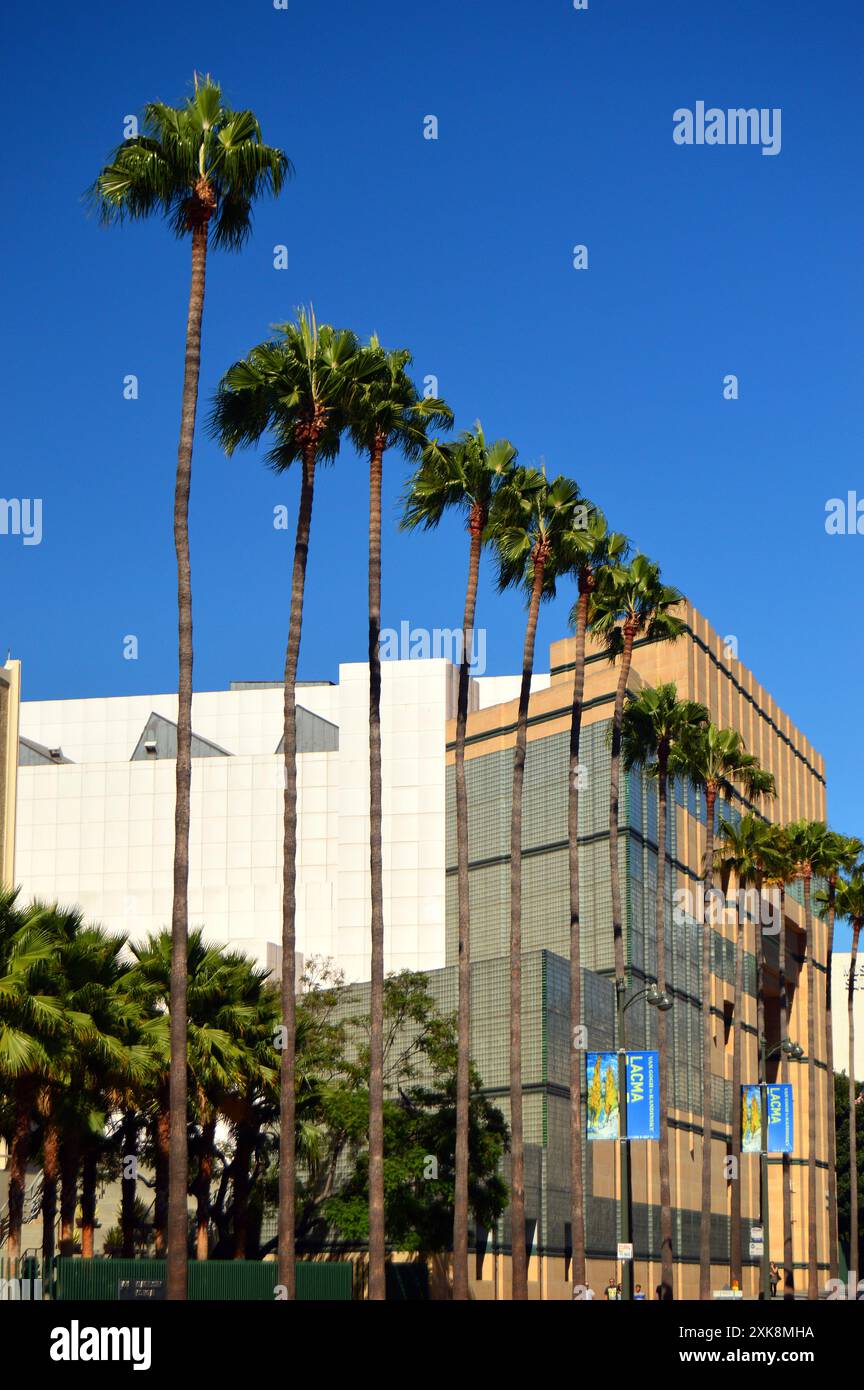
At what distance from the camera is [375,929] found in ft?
129

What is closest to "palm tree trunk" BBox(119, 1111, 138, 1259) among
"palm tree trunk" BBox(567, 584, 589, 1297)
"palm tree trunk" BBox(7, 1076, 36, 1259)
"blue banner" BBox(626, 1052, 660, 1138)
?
"palm tree trunk" BBox(7, 1076, 36, 1259)

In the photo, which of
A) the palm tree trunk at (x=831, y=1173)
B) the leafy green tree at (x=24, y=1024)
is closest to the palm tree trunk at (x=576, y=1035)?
the leafy green tree at (x=24, y=1024)

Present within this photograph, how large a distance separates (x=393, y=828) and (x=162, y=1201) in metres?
37.0

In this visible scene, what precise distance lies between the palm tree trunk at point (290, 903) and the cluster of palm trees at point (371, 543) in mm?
53

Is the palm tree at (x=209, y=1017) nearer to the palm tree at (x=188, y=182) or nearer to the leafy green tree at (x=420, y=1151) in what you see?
the leafy green tree at (x=420, y=1151)

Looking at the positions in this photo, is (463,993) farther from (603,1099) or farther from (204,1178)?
(204,1178)

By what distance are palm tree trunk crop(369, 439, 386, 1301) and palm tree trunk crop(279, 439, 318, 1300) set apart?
252 cm

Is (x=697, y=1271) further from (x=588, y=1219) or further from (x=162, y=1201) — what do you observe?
(x=162, y=1201)

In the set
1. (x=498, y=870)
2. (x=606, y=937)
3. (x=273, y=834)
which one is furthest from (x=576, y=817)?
(x=273, y=834)

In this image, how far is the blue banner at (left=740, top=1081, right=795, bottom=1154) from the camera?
65938 millimetres

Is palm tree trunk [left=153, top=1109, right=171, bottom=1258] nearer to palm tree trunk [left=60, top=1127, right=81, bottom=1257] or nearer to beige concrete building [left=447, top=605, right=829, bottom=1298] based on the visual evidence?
palm tree trunk [left=60, top=1127, right=81, bottom=1257]

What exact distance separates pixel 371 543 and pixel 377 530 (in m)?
0.35

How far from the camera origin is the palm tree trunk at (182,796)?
28359mm
